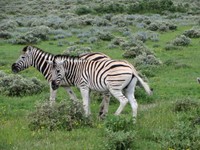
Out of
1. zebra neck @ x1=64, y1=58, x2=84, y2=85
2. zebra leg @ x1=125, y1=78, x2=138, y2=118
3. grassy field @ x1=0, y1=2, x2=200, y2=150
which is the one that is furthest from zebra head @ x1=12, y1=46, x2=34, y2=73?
zebra leg @ x1=125, y1=78, x2=138, y2=118

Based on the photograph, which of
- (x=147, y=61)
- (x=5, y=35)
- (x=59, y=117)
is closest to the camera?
(x=59, y=117)

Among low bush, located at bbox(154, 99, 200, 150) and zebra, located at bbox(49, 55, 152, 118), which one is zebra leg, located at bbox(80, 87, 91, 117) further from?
low bush, located at bbox(154, 99, 200, 150)

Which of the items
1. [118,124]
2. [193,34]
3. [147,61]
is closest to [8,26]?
[193,34]

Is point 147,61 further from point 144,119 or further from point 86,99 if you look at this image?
point 144,119

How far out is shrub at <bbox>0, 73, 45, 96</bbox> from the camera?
14859 mm

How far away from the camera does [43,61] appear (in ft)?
39.7

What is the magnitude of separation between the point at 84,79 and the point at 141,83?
154 cm

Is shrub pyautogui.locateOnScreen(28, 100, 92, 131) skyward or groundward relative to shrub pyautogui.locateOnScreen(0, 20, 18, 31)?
skyward

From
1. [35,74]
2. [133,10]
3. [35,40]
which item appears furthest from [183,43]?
[133,10]

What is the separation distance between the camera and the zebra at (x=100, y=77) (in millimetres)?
10492

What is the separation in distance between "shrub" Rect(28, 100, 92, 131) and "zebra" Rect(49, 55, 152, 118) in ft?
1.30

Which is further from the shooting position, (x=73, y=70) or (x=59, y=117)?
(x=73, y=70)

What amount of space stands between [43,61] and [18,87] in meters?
3.22

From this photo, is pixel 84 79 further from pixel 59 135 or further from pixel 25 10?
pixel 25 10
